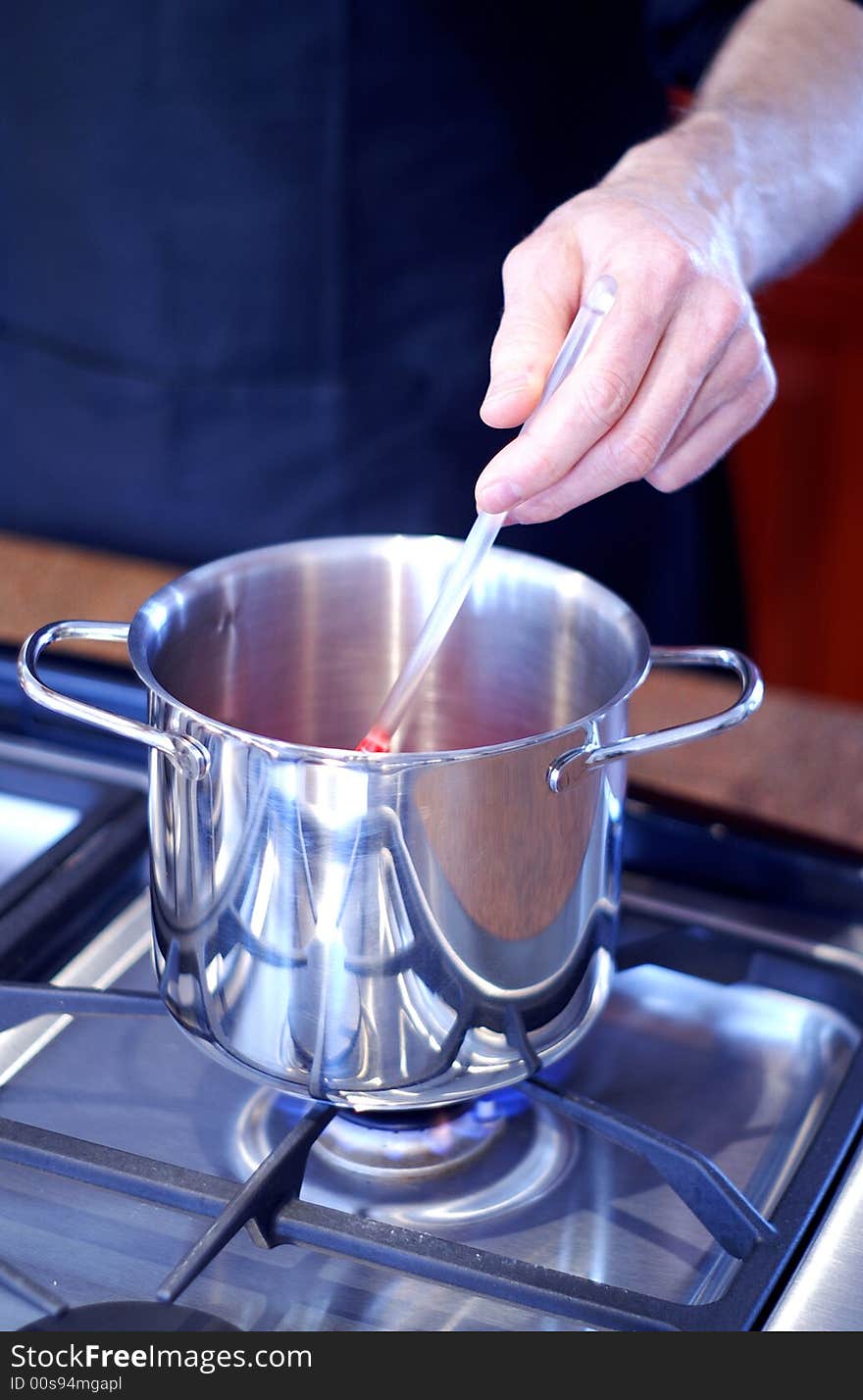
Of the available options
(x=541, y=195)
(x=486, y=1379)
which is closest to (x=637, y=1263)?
(x=486, y=1379)

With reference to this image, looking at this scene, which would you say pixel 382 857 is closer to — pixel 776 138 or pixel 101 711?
pixel 101 711

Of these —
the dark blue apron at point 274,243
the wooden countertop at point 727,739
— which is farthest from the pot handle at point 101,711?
the dark blue apron at point 274,243

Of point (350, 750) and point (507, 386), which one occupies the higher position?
point (507, 386)

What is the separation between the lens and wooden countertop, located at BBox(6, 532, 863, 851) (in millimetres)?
718

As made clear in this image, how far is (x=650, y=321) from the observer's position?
527 mm

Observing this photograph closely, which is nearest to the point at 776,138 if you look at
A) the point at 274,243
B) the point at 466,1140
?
the point at 274,243

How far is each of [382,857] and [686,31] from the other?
26.9 inches

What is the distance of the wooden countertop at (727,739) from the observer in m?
0.72

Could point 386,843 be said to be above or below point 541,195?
below

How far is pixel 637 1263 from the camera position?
A: 0.48 meters

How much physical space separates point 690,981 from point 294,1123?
172 mm

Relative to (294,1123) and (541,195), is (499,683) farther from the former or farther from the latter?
(541,195)

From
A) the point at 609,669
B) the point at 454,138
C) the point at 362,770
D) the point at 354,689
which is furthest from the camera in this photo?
the point at 454,138

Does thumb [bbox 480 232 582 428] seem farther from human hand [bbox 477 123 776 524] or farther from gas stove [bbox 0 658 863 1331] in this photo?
gas stove [bbox 0 658 863 1331]
